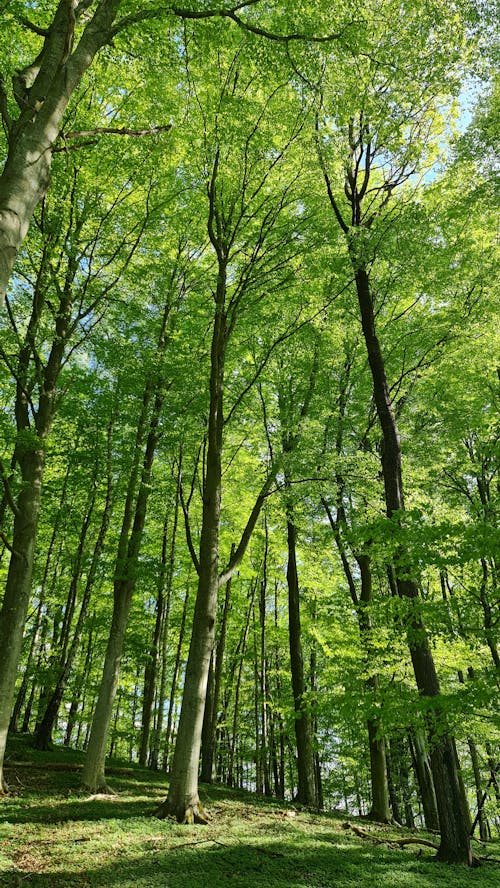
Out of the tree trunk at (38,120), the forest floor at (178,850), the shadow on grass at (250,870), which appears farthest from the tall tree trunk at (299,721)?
the tree trunk at (38,120)

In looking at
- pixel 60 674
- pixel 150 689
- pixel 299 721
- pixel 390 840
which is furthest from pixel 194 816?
pixel 150 689

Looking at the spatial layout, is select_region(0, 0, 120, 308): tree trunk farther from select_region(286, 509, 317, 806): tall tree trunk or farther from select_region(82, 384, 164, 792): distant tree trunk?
select_region(286, 509, 317, 806): tall tree trunk

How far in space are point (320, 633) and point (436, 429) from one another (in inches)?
261

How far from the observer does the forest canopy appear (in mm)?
7199

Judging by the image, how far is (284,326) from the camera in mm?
11773

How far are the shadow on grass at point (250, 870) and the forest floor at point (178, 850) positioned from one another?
1 centimetres

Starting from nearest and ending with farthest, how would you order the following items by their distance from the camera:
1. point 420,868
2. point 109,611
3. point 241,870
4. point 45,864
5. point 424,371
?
point 45,864
point 241,870
point 420,868
point 424,371
point 109,611

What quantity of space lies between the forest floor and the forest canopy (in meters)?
0.74

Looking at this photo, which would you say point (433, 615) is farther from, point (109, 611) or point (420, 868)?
point (109, 611)

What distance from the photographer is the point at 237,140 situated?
364 inches

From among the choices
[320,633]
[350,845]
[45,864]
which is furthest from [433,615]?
[320,633]

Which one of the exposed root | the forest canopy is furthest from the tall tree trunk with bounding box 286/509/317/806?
the exposed root

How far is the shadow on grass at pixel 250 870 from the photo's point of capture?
4.61 meters

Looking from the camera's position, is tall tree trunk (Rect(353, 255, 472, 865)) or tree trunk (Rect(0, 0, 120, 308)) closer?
tree trunk (Rect(0, 0, 120, 308))
